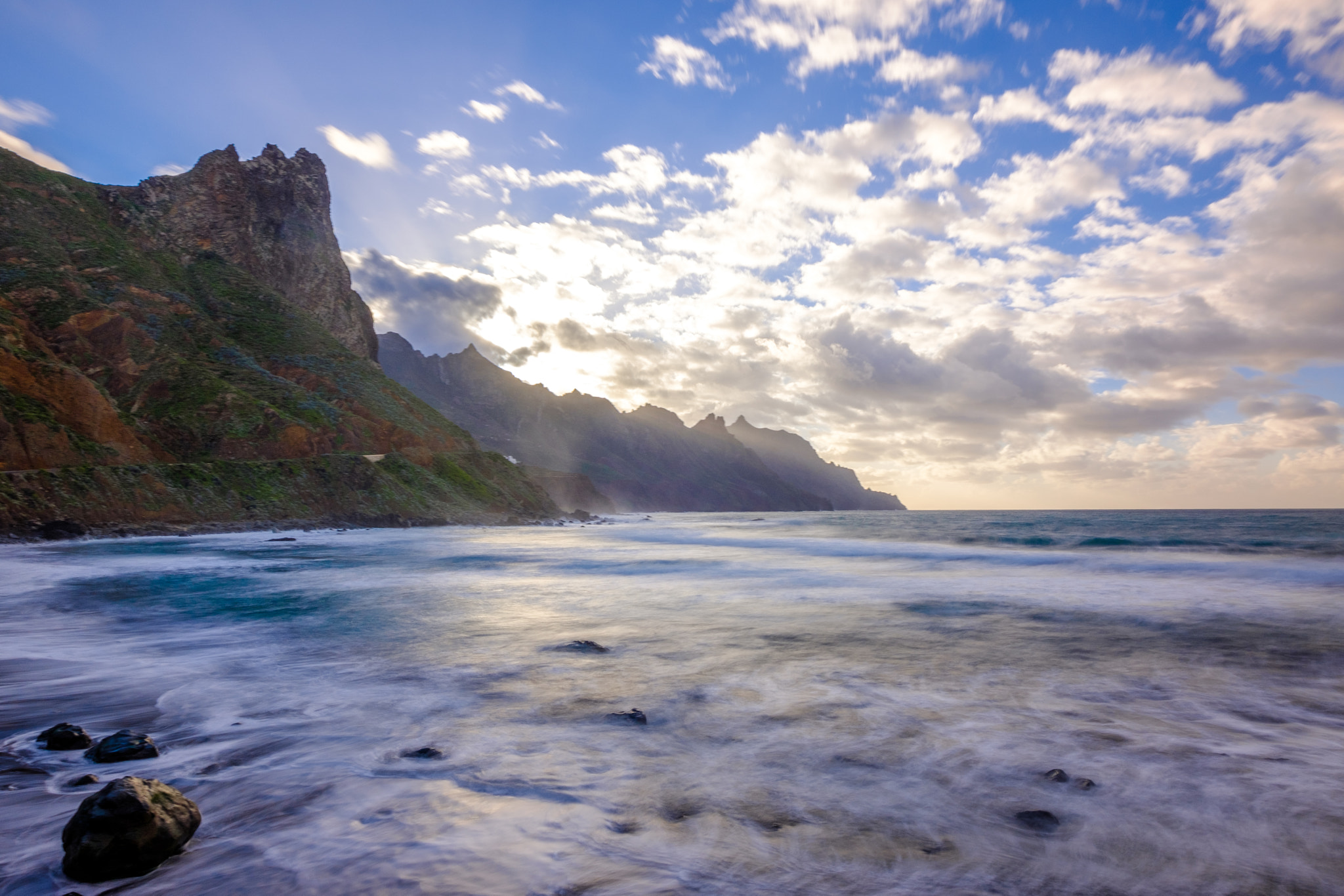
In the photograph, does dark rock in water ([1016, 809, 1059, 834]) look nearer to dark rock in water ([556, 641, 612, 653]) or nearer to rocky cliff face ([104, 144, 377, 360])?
dark rock in water ([556, 641, 612, 653])

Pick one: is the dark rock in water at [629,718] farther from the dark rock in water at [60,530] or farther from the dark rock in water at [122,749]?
the dark rock in water at [60,530]

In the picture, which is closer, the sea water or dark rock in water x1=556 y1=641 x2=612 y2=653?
the sea water

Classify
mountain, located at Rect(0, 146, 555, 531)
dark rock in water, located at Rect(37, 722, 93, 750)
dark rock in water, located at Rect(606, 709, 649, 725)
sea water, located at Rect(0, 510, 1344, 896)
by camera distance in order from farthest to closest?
mountain, located at Rect(0, 146, 555, 531)
dark rock in water, located at Rect(606, 709, 649, 725)
dark rock in water, located at Rect(37, 722, 93, 750)
sea water, located at Rect(0, 510, 1344, 896)

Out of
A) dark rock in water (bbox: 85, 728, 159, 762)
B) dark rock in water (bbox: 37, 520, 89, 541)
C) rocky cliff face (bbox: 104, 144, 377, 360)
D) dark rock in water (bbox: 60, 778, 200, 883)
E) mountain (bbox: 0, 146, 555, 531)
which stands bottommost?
dark rock in water (bbox: 37, 520, 89, 541)

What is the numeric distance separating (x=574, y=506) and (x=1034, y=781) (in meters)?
134

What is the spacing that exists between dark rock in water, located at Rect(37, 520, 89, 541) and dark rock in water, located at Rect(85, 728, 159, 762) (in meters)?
33.1

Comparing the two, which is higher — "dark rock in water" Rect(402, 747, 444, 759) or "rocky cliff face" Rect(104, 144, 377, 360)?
"rocky cliff face" Rect(104, 144, 377, 360)

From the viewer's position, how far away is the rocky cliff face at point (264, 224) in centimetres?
6681

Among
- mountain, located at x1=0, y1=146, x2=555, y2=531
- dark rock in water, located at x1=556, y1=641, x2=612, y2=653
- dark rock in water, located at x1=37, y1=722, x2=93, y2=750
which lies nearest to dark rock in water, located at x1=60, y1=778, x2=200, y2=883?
dark rock in water, located at x1=37, y1=722, x2=93, y2=750

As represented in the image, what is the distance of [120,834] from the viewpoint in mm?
3332

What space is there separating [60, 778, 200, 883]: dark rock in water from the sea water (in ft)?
0.31

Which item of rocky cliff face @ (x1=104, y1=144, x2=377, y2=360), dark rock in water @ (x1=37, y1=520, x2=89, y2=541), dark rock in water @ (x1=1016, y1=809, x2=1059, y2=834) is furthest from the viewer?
rocky cliff face @ (x1=104, y1=144, x2=377, y2=360)

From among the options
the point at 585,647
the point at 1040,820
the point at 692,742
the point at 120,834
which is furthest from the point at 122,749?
the point at 1040,820

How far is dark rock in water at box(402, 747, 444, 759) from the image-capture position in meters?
5.32
